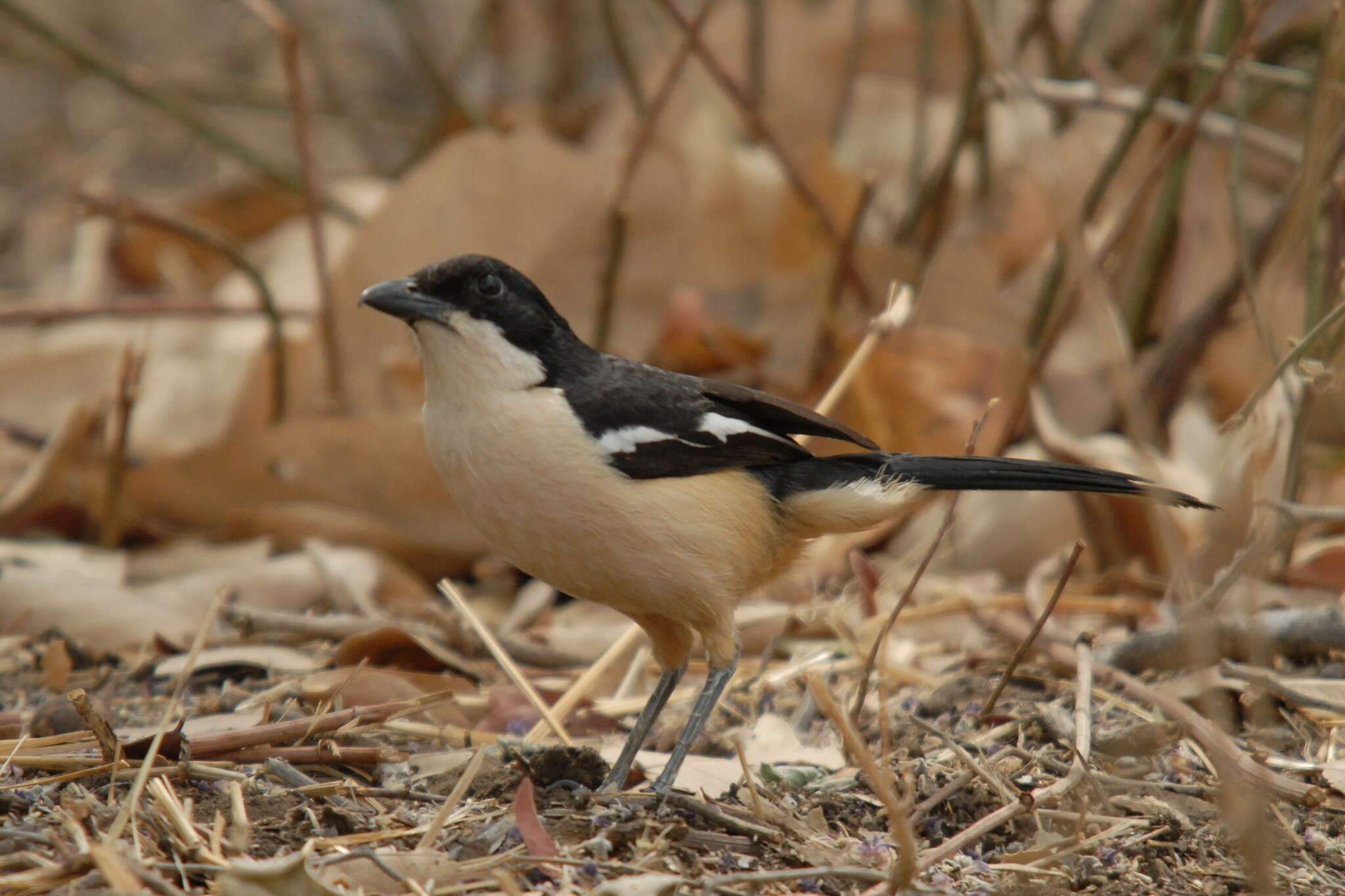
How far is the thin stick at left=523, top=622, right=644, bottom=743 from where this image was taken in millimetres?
3408

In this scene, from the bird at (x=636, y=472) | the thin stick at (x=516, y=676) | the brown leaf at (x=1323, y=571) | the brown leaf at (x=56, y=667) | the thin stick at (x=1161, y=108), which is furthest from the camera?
the thin stick at (x=1161, y=108)

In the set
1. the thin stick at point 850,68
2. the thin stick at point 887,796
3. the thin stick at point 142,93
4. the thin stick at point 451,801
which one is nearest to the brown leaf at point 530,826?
the thin stick at point 451,801

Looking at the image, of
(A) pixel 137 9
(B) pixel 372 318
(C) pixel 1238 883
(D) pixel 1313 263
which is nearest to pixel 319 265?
(B) pixel 372 318

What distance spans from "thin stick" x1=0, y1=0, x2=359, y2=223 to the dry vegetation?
4 cm

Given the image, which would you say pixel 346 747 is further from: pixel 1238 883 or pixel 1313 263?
pixel 1313 263

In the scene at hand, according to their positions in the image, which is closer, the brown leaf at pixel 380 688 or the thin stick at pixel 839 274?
the brown leaf at pixel 380 688

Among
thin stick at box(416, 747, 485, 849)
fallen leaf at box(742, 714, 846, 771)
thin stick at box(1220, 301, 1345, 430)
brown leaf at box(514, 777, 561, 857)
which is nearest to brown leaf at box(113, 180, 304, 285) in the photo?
fallen leaf at box(742, 714, 846, 771)

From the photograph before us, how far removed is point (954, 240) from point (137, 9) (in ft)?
25.2

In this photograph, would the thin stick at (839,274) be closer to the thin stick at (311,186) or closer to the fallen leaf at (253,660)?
the thin stick at (311,186)

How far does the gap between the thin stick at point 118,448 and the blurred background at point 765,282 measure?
20 millimetres

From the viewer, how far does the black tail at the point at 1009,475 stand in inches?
117

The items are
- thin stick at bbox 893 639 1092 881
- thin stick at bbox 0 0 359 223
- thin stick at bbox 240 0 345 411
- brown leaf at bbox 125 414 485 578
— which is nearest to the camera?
thin stick at bbox 893 639 1092 881

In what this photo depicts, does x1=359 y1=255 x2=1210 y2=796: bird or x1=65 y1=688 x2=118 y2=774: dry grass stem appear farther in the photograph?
x1=359 y1=255 x2=1210 y2=796: bird

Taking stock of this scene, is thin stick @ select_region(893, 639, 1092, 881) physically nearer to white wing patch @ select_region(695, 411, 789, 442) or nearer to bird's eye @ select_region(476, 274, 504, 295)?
white wing patch @ select_region(695, 411, 789, 442)
